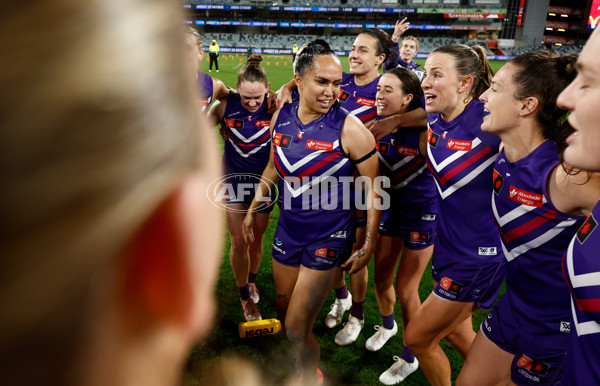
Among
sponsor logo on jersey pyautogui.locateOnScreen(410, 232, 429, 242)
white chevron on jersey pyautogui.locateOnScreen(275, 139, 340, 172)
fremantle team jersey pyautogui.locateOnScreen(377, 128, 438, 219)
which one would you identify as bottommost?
sponsor logo on jersey pyautogui.locateOnScreen(410, 232, 429, 242)

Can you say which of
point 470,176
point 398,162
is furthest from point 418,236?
point 470,176

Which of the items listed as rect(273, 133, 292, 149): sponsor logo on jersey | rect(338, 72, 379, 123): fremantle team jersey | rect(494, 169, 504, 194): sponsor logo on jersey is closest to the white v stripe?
rect(494, 169, 504, 194): sponsor logo on jersey

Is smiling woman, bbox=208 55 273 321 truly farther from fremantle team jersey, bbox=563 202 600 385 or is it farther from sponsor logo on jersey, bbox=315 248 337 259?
fremantle team jersey, bbox=563 202 600 385

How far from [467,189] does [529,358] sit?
3.94ft

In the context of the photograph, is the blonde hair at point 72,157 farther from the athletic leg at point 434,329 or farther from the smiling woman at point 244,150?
the smiling woman at point 244,150

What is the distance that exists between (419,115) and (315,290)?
1961 mm

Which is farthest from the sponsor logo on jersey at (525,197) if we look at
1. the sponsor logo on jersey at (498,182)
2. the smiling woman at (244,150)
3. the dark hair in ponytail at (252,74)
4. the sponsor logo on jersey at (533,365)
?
the dark hair in ponytail at (252,74)

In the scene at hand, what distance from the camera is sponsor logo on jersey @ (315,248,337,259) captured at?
10.3 feet

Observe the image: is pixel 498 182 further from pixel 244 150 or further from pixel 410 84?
pixel 244 150

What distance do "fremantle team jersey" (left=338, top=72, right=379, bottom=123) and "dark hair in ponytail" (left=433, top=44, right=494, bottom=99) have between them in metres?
1.35

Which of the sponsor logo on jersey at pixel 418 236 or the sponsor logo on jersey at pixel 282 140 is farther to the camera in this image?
the sponsor logo on jersey at pixel 418 236

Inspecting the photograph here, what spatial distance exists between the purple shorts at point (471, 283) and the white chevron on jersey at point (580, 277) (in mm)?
1264

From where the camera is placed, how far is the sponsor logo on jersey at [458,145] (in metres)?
2.94

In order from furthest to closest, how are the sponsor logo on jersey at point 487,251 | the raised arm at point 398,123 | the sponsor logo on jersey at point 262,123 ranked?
the sponsor logo on jersey at point 262,123 → the raised arm at point 398,123 → the sponsor logo on jersey at point 487,251
